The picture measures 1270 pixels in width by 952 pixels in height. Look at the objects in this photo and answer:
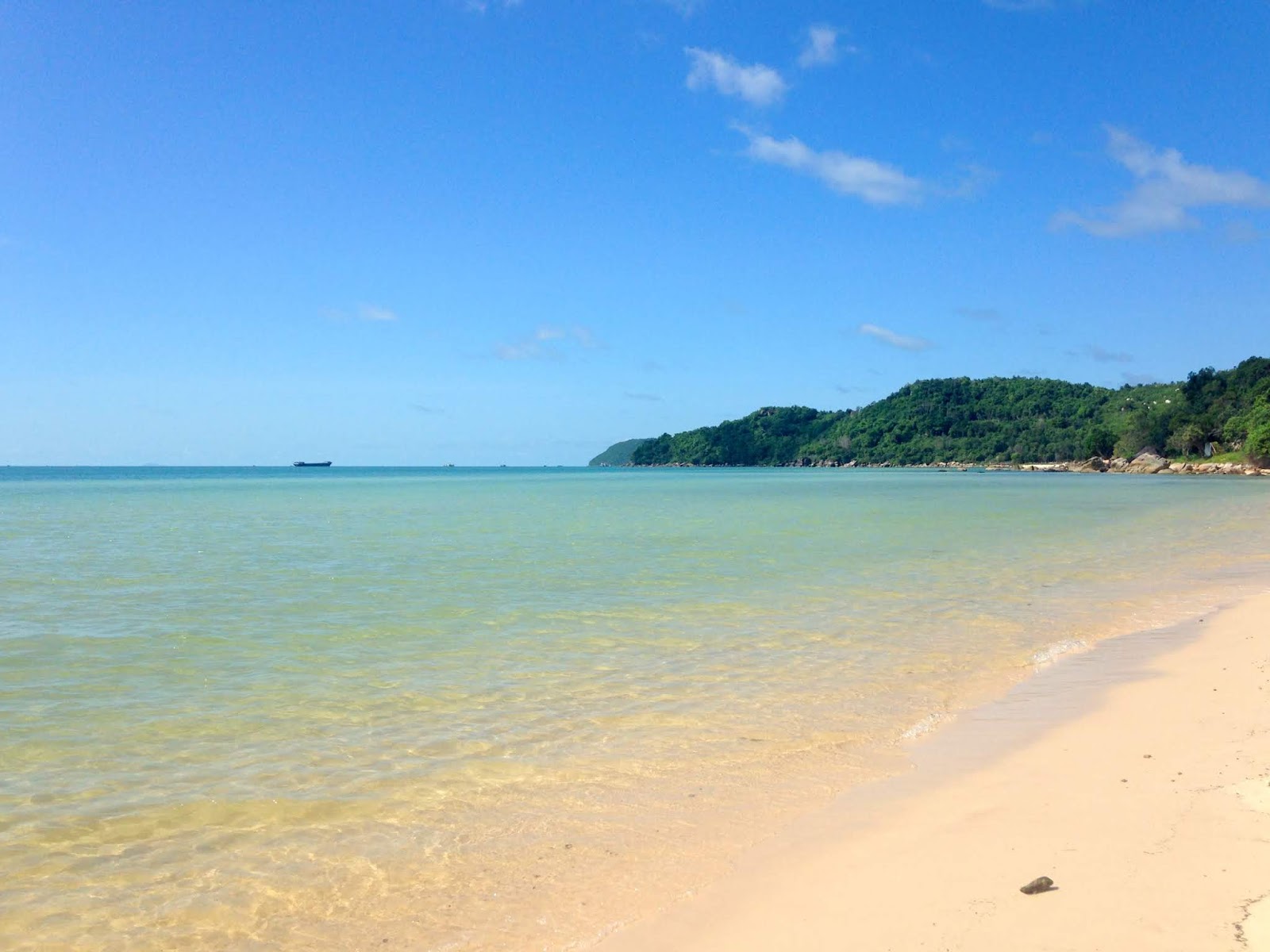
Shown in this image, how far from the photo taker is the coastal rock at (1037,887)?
418cm

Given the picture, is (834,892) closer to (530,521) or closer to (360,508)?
(530,521)

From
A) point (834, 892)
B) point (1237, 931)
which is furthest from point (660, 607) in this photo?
point (1237, 931)

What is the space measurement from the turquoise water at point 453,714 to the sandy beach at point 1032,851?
0.46 m

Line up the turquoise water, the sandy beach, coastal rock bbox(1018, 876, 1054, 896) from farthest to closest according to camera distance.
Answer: the turquoise water < coastal rock bbox(1018, 876, 1054, 896) < the sandy beach

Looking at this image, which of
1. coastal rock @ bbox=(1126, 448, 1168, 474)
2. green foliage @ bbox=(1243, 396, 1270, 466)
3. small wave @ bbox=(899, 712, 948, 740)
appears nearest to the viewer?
small wave @ bbox=(899, 712, 948, 740)

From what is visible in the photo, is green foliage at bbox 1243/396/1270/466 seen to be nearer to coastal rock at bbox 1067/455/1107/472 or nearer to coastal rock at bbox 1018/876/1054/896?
coastal rock at bbox 1067/455/1107/472

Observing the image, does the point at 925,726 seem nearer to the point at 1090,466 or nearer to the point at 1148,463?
the point at 1148,463

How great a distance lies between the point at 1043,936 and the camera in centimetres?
376

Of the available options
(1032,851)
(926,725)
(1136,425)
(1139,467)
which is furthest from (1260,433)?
(1032,851)

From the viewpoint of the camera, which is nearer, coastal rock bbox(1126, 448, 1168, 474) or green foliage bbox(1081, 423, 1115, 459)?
coastal rock bbox(1126, 448, 1168, 474)

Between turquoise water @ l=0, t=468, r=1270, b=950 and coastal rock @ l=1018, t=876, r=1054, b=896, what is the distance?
167 cm

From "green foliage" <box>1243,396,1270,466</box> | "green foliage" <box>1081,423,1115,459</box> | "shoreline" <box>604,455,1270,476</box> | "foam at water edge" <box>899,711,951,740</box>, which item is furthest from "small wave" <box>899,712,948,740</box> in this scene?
"green foliage" <box>1081,423,1115,459</box>

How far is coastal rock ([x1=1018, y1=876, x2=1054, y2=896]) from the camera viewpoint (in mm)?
4180

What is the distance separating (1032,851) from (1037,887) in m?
0.59
